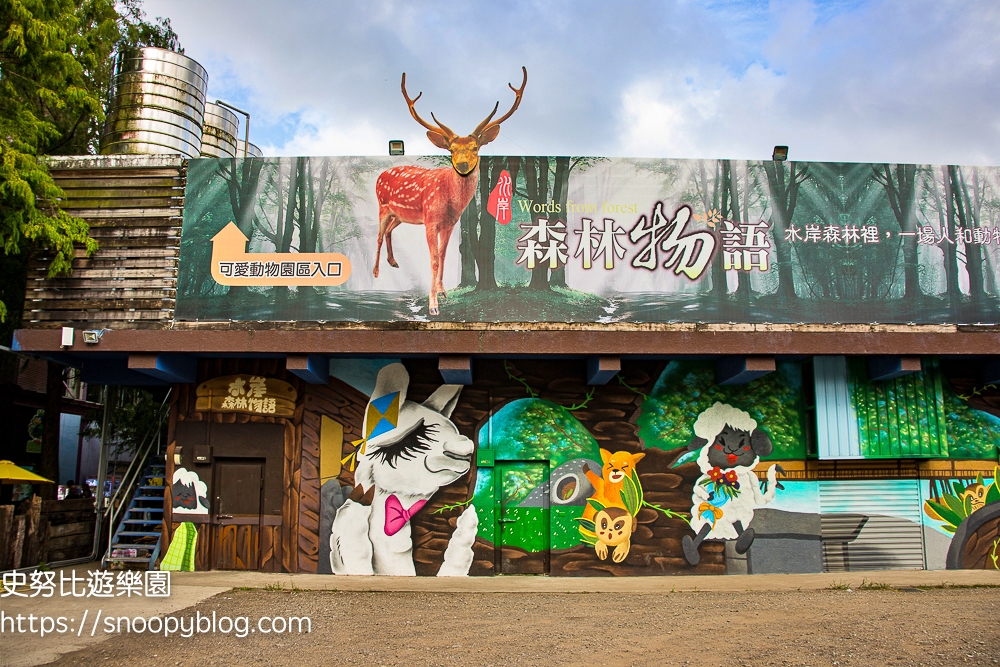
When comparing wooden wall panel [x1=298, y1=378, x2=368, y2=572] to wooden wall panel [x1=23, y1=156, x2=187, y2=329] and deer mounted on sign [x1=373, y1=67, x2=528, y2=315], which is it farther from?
wooden wall panel [x1=23, y1=156, x2=187, y2=329]

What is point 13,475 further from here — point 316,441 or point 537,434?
point 537,434

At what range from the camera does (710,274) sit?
36.6 ft

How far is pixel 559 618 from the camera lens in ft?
26.1

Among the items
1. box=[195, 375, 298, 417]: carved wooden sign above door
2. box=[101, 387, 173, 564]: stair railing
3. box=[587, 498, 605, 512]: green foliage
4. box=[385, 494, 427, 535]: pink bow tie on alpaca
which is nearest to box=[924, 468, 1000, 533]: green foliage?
box=[587, 498, 605, 512]: green foliage

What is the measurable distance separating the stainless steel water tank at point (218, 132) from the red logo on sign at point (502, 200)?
719 cm

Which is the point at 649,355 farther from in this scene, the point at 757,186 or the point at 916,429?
the point at 916,429

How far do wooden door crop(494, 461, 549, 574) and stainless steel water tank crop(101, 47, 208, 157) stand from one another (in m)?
8.32

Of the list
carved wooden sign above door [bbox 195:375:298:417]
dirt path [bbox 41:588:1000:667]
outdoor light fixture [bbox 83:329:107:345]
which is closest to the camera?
dirt path [bbox 41:588:1000:667]

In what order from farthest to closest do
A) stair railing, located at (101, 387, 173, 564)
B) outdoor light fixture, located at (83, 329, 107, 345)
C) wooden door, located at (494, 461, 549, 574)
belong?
stair railing, located at (101, 387, 173, 564) → wooden door, located at (494, 461, 549, 574) → outdoor light fixture, located at (83, 329, 107, 345)

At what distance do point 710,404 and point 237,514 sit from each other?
24.9 ft

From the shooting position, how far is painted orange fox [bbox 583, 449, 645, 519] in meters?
10.8

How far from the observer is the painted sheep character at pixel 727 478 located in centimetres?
1075

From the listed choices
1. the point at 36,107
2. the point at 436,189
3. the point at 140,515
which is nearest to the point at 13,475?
the point at 140,515

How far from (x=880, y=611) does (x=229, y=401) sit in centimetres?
946
